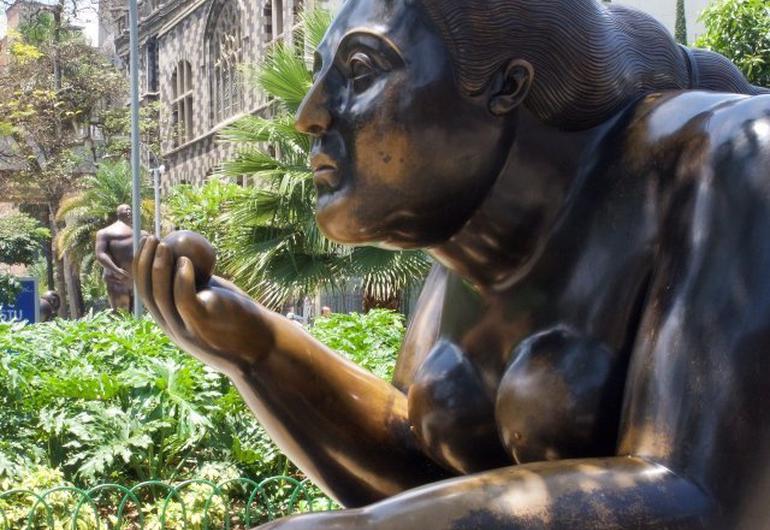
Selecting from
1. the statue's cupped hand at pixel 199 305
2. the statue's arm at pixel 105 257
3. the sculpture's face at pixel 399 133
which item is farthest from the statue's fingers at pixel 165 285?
the statue's arm at pixel 105 257

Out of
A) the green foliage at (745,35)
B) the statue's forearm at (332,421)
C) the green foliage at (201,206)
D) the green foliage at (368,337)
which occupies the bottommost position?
the green foliage at (201,206)

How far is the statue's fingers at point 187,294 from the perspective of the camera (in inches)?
55.7

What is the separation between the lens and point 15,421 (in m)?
6.89

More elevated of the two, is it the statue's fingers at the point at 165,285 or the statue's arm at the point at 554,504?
the statue's fingers at the point at 165,285

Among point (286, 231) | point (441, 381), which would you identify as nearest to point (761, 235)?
point (441, 381)

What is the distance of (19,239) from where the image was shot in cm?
4038

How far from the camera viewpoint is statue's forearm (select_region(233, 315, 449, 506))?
149cm

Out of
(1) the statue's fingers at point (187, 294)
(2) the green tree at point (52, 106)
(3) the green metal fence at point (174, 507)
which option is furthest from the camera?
(2) the green tree at point (52, 106)

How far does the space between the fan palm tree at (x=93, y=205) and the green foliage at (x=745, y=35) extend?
29326 mm

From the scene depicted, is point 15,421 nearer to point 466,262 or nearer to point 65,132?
point 466,262

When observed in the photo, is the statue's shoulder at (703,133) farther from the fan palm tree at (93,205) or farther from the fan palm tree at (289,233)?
the fan palm tree at (93,205)

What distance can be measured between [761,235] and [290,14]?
3706 centimetres

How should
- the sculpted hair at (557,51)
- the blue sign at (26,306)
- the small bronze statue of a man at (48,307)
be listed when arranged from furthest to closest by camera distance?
the small bronze statue of a man at (48,307)
the blue sign at (26,306)
the sculpted hair at (557,51)

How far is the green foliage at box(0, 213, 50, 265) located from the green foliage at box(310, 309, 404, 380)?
1273 inches
